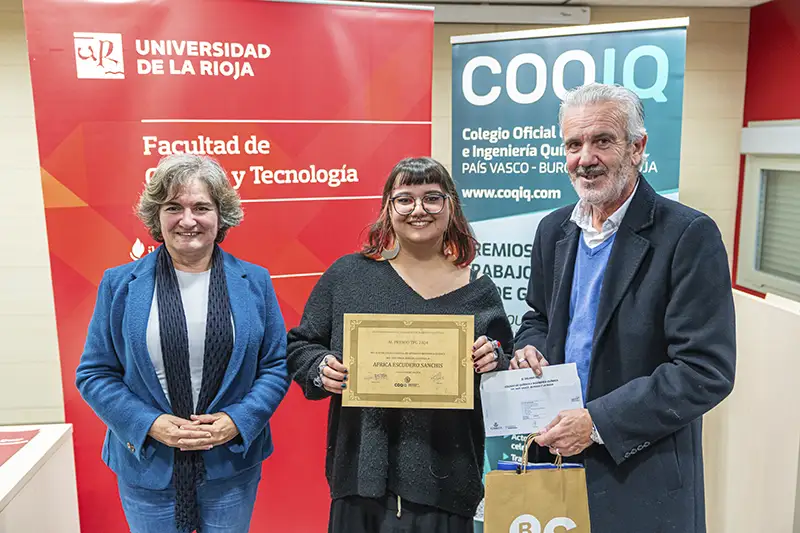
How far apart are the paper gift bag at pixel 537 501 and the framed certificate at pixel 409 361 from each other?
0.72 ft

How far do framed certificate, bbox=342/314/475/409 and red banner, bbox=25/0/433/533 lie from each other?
1.09 m

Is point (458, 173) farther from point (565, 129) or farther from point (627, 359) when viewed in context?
point (627, 359)

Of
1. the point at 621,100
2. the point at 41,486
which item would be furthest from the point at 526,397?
the point at 41,486

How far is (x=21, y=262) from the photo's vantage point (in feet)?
12.7

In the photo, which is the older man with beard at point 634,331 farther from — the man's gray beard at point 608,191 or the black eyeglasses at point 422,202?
the black eyeglasses at point 422,202

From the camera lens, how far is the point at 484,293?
5.70 ft

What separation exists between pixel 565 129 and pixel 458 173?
3.92 ft

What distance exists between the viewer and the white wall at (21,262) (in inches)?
146

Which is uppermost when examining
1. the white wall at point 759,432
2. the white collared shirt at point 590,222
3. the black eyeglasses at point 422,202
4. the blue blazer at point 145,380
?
the black eyeglasses at point 422,202

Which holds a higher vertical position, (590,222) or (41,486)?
(590,222)

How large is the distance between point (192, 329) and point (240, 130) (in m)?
1.06

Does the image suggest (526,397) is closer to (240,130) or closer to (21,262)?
(240,130)

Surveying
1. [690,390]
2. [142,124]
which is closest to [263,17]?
[142,124]

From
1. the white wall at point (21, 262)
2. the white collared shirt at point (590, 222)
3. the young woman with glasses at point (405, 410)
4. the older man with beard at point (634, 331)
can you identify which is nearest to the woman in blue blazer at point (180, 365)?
the young woman with glasses at point (405, 410)
